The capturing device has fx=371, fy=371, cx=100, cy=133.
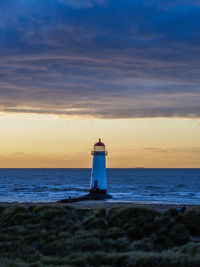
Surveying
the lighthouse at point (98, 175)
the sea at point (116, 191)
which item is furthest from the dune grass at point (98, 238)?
the sea at point (116, 191)

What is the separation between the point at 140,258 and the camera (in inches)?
393

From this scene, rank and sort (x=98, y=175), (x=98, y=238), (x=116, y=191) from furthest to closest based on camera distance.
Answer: (x=116, y=191), (x=98, y=175), (x=98, y=238)

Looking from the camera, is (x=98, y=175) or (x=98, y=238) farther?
(x=98, y=175)

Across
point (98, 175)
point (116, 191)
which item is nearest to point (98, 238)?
point (98, 175)

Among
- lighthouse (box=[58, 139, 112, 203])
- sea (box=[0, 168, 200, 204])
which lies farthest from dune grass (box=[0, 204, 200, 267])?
sea (box=[0, 168, 200, 204])

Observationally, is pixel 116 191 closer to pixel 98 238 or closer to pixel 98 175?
pixel 98 175

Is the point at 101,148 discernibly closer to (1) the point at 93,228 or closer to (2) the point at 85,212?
(2) the point at 85,212

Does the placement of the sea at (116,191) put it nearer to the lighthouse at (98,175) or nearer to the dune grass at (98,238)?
the lighthouse at (98,175)

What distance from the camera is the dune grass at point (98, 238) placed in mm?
10156

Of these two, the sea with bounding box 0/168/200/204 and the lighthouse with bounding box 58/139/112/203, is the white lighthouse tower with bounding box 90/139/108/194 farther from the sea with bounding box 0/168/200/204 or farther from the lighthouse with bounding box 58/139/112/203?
the sea with bounding box 0/168/200/204

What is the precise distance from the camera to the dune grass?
10.2 meters

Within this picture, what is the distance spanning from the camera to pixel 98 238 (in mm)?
12586

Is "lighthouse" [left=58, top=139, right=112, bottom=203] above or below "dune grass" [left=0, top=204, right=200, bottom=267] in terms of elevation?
above

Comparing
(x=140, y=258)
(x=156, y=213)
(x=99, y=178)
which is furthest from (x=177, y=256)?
(x=99, y=178)
